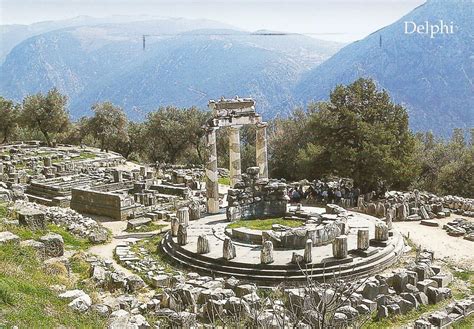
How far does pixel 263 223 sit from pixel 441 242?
8.44 metres

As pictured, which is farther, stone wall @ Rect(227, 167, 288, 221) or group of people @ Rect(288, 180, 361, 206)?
group of people @ Rect(288, 180, 361, 206)

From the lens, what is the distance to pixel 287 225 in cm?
2527

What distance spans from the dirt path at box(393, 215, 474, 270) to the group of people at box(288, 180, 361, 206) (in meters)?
5.18

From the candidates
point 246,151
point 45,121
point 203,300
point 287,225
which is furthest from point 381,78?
point 203,300

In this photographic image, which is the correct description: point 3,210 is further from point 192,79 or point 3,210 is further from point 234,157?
point 192,79

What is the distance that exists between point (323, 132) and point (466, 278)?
60.1ft

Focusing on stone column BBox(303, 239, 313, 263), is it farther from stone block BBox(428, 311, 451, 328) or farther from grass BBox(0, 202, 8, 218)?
grass BBox(0, 202, 8, 218)

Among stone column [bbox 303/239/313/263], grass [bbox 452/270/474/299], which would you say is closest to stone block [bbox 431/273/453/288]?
grass [bbox 452/270/474/299]

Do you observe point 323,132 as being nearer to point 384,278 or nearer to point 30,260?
point 384,278

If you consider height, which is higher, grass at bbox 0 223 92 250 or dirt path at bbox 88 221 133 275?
grass at bbox 0 223 92 250

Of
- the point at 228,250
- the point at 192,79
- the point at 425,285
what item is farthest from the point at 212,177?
the point at 192,79

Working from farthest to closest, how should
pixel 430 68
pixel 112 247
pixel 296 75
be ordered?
pixel 296 75
pixel 430 68
pixel 112 247

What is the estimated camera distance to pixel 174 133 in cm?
5750

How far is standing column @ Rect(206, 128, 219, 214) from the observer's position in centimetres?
2906
